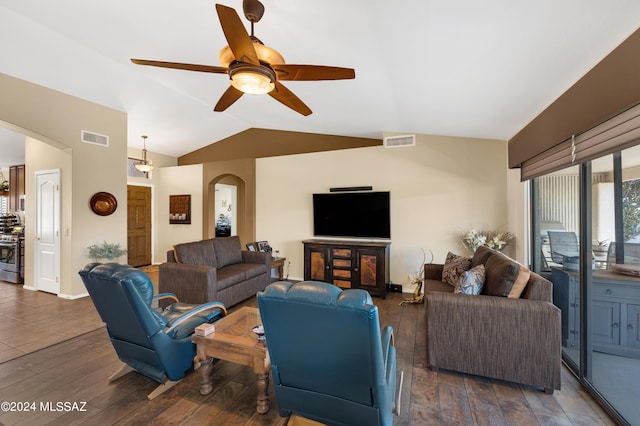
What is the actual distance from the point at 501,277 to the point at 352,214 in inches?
112

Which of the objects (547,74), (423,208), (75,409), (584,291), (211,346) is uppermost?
(547,74)

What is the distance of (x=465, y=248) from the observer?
4352mm

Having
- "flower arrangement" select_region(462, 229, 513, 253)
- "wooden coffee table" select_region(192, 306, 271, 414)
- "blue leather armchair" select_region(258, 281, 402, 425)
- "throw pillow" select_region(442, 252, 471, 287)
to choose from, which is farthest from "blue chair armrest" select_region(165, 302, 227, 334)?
"flower arrangement" select_region(462, 229, 513, 253)

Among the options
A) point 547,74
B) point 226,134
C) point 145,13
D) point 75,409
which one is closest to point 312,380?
point 75,409

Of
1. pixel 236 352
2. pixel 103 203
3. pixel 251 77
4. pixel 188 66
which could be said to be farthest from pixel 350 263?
pixel 103 203

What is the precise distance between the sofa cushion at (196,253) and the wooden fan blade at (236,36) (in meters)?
2.98

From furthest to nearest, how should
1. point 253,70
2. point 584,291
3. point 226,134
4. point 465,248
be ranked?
point 226,134 < point 465,248 < point 584,291 < point 253,70

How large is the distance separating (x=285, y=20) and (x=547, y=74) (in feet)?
6.88

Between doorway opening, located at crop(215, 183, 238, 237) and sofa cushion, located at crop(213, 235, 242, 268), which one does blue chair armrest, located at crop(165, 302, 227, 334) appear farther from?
doorway opening, located at crop(215, 183, 238, 237)

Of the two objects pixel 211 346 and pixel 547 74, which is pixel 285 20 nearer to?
pixel 547 74

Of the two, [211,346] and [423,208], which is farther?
[423,208]

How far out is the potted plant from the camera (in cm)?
438

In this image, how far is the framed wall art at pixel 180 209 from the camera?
22.1 feet

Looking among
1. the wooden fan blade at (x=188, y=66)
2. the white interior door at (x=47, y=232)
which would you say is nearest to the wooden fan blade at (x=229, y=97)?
the wooden fan blade at (x=188, y=66)
